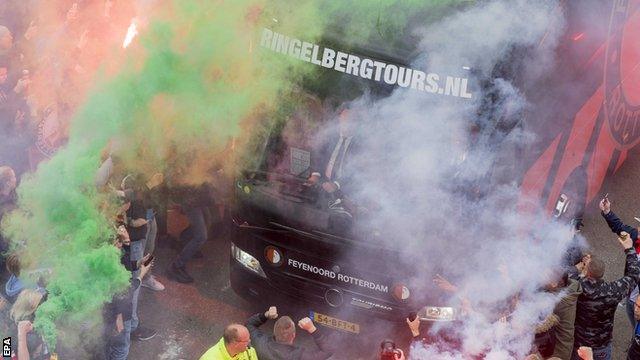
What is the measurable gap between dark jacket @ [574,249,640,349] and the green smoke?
245cm

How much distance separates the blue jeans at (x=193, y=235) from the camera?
6531mm

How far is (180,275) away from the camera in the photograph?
6629 millimetres

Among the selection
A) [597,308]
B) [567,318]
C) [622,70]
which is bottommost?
[567,318]

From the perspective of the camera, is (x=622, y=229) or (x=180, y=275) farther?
(x=180, y=275)

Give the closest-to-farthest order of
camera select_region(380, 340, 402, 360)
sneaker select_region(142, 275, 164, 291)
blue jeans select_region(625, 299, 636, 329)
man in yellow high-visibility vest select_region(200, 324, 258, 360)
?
man in yellow high-visibility vest select_region(200, 324, 258, 360) < camera select_region(380, 340, 402, 360) < blue jeans select_region(625, 299, 636, 329) < sneaker select_region(142, 275, 164, 291)

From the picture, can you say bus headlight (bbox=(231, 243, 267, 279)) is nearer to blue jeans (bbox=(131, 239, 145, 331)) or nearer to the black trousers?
blue jeans (bbox=(131, 239, 145, 331))

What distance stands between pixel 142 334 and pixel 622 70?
528 cm

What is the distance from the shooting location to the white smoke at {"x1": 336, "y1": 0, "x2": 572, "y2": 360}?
15.9 feet

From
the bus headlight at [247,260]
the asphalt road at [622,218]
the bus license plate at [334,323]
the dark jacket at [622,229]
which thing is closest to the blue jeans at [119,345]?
the bus headlight at [247,260]

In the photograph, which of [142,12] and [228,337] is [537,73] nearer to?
[228,337]

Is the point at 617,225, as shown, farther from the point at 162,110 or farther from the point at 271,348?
the point at 162,110

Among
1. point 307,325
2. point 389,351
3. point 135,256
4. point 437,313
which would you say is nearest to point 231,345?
point 307,325

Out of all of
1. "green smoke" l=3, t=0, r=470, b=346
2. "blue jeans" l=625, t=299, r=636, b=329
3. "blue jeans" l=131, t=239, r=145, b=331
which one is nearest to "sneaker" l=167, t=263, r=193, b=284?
"blue jeans" l=131, t=239, r=145, b=331

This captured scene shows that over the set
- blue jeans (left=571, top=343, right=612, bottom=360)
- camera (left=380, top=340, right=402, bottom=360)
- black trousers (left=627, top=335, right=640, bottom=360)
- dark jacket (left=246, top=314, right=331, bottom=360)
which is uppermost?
black trousers (left=627, top=335, right=640, bottom=360)
